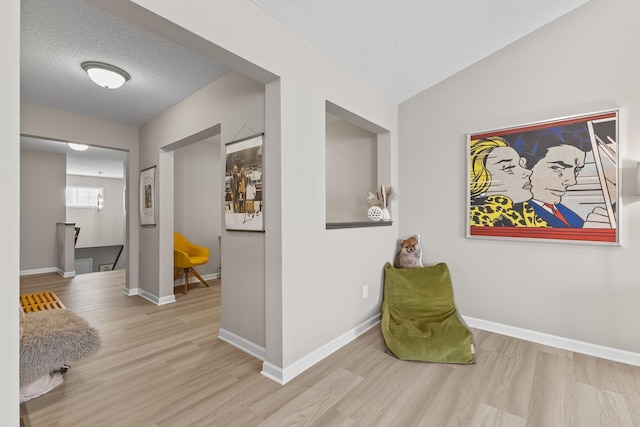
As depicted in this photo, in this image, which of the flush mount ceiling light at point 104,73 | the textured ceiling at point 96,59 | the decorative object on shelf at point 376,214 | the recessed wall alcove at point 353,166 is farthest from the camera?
the recessed wall alcove at point 353,166

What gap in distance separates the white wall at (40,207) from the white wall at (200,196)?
3.04 metres

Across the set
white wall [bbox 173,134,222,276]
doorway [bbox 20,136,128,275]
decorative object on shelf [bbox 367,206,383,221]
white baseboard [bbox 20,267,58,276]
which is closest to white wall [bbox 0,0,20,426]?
decorative object on shelf [bbox 367,206,383,221]

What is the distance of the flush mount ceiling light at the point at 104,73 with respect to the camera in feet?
7.90

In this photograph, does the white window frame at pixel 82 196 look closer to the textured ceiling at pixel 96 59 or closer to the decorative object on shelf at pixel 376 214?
the textured ceiling at pixel 96 59

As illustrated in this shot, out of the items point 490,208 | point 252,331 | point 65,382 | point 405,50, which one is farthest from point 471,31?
point 65,382

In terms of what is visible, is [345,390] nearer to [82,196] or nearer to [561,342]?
[561,342]

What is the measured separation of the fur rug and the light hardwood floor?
0.85 ft

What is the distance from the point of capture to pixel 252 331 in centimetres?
233

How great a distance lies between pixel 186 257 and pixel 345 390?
2931mm

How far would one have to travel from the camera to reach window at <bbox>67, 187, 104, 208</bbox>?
346 inches

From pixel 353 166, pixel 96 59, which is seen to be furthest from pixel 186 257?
pixel 353 166

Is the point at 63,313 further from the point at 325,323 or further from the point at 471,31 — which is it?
the point at 471,31

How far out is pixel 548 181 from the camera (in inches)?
96.4

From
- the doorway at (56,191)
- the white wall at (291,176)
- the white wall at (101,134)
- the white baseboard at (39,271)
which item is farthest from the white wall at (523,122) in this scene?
the white baseboard at (39,271)
